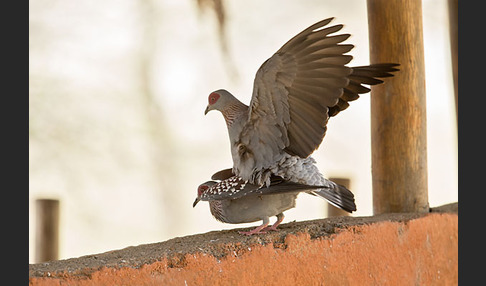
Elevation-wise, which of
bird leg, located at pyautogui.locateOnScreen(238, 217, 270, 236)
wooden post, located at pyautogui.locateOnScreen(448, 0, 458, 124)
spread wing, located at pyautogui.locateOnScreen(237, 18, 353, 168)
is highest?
wooden post, located at pyautogui.locateOnScreen(448, 0, 458, 124)

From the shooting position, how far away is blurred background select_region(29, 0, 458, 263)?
473 cm

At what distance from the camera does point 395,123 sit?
10.6 feet

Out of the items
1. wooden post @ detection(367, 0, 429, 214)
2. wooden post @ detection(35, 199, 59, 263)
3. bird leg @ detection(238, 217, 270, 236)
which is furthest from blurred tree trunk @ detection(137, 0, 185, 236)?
bird leg @ detection(238, 217, 270, 236)

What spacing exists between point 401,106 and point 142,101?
7.79 feet

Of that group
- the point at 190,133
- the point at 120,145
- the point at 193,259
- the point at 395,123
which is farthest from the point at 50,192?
the point at 193,259

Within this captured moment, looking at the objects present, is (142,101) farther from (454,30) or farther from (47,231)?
(454,30)

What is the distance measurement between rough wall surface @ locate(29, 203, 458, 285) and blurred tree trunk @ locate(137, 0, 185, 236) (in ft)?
7.88

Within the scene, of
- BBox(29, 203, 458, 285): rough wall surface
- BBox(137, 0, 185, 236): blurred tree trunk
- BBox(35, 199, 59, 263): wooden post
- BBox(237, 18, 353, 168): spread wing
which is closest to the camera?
BBox(29, 203, 458, 285): rough wall surface

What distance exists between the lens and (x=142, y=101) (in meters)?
5.03

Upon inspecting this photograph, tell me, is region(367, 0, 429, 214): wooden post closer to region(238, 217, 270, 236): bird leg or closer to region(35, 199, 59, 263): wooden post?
region(238, 217, 270, 236): bird leg

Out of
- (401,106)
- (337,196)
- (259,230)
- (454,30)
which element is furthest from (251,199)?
(454,30)

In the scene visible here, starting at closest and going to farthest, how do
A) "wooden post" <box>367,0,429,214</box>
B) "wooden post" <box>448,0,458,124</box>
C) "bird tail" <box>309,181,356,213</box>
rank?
"bird tail" <box>309,181,356,213</box> < "wooden post" <box>367,0,429,214</box> < "wooden post" <box>448,0,458,124</box>

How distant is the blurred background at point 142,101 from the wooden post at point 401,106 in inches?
72.4

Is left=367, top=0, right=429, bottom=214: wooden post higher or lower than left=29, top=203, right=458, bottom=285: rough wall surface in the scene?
higher
